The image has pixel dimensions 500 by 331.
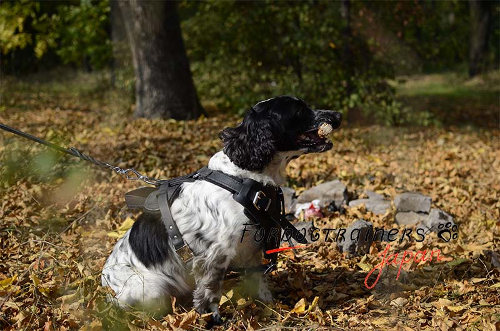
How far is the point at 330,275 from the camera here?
460 centimetres

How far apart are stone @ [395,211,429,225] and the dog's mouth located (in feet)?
7.63

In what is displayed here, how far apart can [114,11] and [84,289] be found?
13711mm

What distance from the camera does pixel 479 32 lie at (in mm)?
20969

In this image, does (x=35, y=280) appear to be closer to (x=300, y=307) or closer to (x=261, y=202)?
(x=261, y=202)

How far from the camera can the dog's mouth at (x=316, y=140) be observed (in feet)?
12.2

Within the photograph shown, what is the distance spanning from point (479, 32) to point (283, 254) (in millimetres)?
19445

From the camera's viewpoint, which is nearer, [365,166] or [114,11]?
[365,166]

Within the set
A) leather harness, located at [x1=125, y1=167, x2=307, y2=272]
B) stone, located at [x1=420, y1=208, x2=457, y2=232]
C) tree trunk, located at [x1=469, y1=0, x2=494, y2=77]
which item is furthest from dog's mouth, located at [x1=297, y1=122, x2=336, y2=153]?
tree trunk, located at [x1=469, y1=0, x2=494, y2=77]

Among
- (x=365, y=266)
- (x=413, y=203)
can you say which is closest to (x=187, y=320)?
(x=365, y=266)

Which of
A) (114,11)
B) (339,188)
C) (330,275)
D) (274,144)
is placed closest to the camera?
(274,144)

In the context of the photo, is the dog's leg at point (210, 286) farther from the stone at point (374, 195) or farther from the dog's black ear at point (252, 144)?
the stone at point (374, 195)

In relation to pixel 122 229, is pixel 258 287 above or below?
below

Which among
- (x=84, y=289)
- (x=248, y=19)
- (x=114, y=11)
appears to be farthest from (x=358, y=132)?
(x=114, y=11)

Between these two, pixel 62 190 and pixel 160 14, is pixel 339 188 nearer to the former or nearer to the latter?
pixel 62 190
